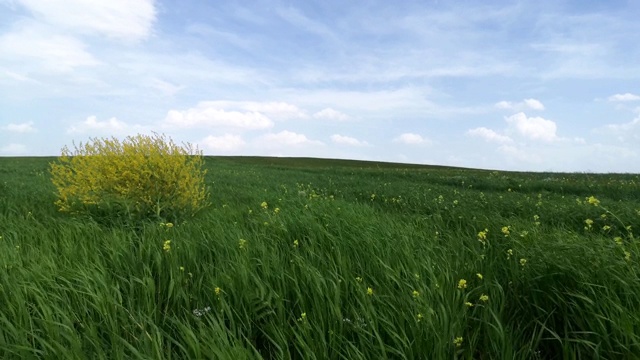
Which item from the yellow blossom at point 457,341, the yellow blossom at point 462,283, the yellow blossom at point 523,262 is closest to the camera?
the yellow blossom at point 457,341

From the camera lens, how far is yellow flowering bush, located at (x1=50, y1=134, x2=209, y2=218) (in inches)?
269

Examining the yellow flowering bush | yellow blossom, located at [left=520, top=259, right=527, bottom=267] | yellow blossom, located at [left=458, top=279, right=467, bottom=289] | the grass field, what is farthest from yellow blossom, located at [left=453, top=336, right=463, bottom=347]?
the yellow flowering bush

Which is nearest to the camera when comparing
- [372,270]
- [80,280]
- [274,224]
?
[80,280]

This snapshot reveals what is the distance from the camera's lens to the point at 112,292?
3.30m

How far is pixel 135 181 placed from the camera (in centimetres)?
702

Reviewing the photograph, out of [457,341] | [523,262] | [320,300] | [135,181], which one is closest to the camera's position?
[457,341]

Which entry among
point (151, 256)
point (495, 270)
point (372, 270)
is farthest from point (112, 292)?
point (495, 270)

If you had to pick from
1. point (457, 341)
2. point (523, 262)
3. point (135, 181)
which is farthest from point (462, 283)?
point (135, 181)

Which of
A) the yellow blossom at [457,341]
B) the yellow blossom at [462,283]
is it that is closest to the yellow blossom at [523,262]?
the yellow blossom at [462,283]

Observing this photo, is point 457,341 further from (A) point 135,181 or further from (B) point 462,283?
(A) point 135,181

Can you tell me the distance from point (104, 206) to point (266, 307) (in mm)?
4954

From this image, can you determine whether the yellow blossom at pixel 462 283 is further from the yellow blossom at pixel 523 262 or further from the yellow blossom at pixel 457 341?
the yellow blossom at pixel 523 262

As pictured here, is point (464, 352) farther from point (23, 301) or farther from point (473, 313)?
point (23, 301)

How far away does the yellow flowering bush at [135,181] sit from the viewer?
6832 millimetres
